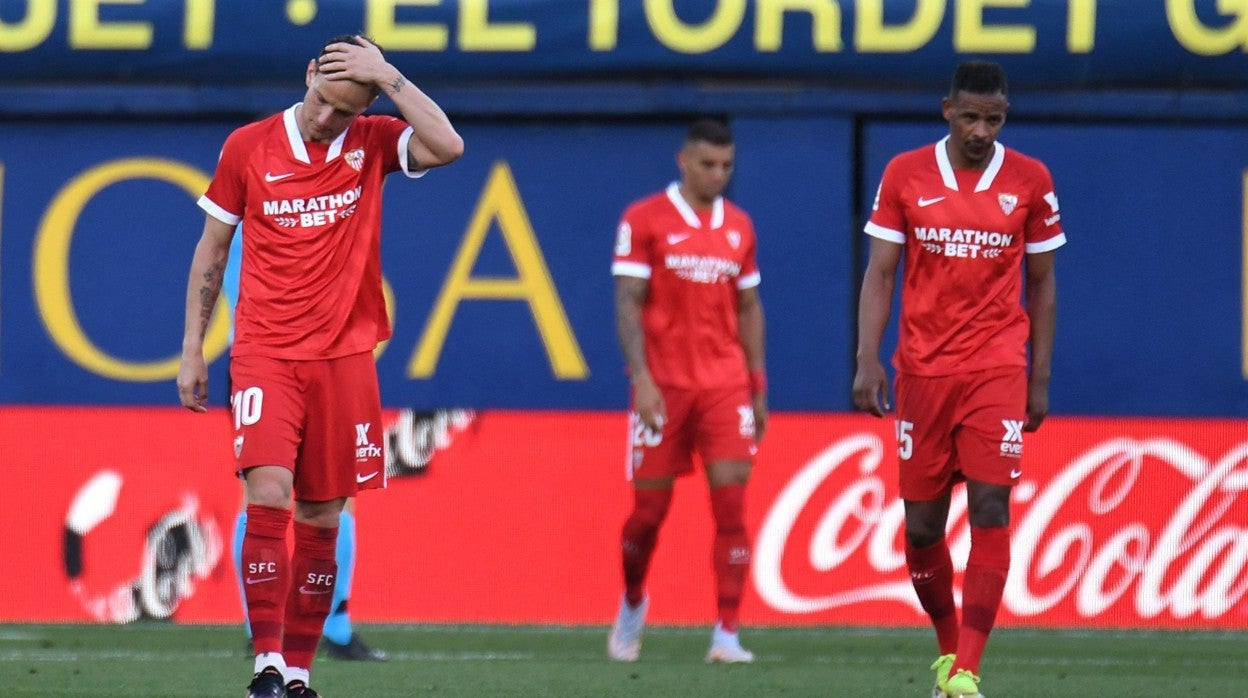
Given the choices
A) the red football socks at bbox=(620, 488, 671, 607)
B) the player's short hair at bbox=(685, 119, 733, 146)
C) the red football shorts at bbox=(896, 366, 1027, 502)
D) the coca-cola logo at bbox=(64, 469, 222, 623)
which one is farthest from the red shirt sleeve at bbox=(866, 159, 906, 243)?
the coca-cola logo at bbox=(64, 469, 222, 623)

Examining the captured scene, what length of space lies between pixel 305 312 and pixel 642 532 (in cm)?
287

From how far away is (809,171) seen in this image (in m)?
12.4

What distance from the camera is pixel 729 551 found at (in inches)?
348

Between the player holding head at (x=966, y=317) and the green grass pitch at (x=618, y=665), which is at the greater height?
the player holding head at (x=966, y=317)

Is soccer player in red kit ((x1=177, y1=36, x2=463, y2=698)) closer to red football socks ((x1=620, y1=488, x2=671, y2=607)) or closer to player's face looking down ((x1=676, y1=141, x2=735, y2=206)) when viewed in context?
red football socks ((x1=620, y1=488, x2=671, y2=607))

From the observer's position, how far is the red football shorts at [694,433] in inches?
354

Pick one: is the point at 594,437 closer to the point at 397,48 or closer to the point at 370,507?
the point at 370,507

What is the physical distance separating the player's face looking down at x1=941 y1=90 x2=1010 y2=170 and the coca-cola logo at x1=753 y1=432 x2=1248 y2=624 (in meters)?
3.45

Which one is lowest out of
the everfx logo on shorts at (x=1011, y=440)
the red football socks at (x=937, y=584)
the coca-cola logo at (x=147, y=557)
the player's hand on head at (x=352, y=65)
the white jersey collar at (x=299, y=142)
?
the coca-cola logo at (x=147, y=557)

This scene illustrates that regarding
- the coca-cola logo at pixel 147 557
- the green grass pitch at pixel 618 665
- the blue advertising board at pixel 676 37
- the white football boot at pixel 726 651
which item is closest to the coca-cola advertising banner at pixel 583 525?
the coca-cola logo at pixel 147 557

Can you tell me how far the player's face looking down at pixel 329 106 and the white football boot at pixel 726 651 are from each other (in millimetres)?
2987

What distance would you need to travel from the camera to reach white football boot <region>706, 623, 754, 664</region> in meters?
8.64

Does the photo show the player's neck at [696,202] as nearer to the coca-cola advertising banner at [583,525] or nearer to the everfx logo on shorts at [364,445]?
the coca-cola advertising banner at [583,525]

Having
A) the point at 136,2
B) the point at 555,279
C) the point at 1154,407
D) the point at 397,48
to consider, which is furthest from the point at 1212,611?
the point at 136,2
